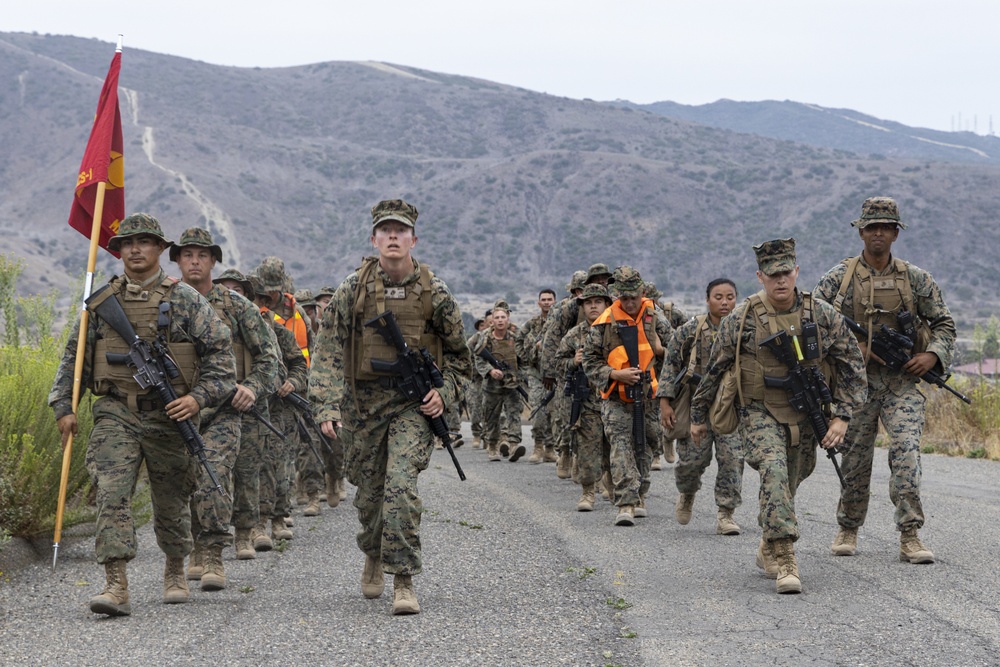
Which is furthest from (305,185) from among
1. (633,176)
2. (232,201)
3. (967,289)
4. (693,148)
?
(967,289)

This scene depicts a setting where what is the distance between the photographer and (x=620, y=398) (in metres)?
10.8

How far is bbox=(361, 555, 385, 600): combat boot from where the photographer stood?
731cm

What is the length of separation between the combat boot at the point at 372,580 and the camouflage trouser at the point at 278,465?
2136 mm

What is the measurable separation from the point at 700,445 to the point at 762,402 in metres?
2.35

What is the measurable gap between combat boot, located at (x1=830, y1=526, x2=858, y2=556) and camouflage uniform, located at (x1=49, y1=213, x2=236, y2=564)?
4197mm

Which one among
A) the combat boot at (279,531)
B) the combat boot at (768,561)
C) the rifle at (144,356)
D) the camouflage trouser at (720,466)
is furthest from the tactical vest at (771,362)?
the combat boot at (279,531)

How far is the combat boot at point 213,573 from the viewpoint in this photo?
774 centimetres

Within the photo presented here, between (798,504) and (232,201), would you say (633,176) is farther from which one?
(798,504)

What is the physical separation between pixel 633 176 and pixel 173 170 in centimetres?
4574

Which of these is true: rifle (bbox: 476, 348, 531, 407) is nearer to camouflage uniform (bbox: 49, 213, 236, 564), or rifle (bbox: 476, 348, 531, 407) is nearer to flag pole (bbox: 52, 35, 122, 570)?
flag pole (bbox: 52, 35, 122, 570)

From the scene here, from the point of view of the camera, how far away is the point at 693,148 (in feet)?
484

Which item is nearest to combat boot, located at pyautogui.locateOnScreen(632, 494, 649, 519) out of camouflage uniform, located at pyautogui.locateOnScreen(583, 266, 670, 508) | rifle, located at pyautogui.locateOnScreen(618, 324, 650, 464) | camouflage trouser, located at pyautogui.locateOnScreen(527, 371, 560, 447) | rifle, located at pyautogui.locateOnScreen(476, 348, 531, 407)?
camouflage uniform, located at pyautogui.locateOnScreen(583, 266, 670, 508)

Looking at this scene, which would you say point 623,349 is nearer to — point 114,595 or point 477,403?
point 114,595

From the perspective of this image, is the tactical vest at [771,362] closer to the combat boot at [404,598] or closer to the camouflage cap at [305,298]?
the combat boot at [404,598]
